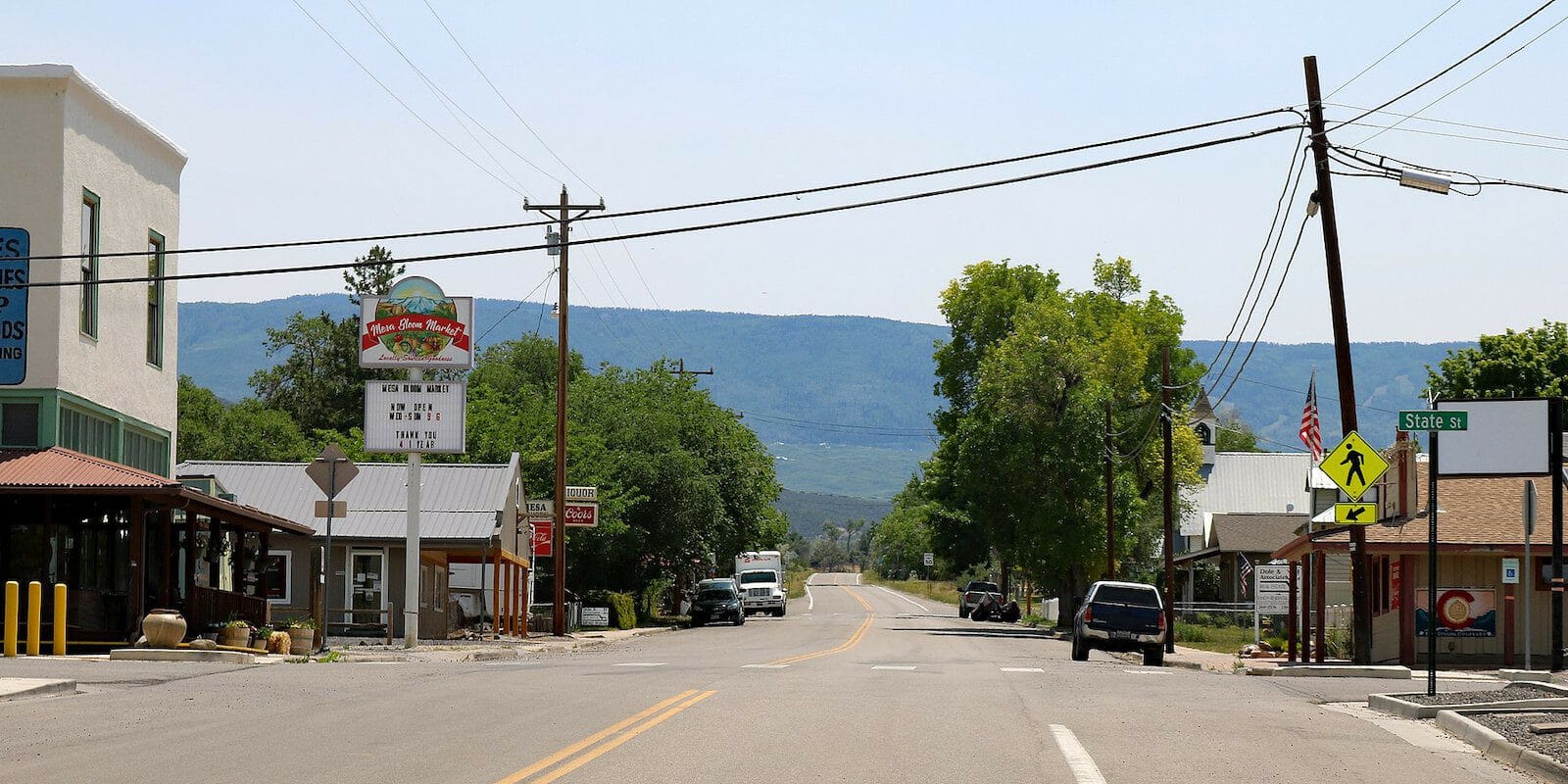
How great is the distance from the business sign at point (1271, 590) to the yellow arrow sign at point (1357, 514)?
14.9 metres

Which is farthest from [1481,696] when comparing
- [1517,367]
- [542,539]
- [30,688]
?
[1517,367]

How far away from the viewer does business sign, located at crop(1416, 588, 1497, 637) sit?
3394 centimetres

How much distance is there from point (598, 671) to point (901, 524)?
144m

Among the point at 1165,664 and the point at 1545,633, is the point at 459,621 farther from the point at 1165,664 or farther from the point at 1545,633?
the point at 1545,633

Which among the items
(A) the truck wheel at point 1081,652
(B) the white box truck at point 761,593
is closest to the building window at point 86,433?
(A) the truck wheel at point 1081,652

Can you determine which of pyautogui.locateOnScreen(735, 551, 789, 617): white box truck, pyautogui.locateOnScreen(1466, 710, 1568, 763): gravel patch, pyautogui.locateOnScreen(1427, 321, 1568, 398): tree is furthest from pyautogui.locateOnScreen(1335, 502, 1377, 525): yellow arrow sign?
pyautogui.locateOnScreen(735, 551, 789, 617): white box truck

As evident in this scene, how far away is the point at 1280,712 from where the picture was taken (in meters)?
18.1

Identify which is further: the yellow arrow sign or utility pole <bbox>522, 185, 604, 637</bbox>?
utility pole <bbox>522, 185, 604, 637</bbox>

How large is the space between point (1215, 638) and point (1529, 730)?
35.0m

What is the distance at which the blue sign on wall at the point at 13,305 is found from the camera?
2931cm

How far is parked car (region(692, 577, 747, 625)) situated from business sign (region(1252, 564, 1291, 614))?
2670 centimetres

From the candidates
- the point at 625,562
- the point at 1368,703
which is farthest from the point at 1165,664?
the point at 625,562

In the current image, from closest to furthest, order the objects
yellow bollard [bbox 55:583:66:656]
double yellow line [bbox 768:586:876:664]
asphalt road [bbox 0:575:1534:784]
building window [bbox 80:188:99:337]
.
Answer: asphalt road [bbox 0:575:1534:784] < yellow bollard [bbox 55:583:66:656] < double yellow line [bbox 768:586:876:664] < building window [bbox 80:188:99:337]

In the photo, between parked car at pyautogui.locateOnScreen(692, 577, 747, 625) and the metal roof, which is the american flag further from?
parked car at pyautogui.locateOnScreen(692, 577, 747, 625)
